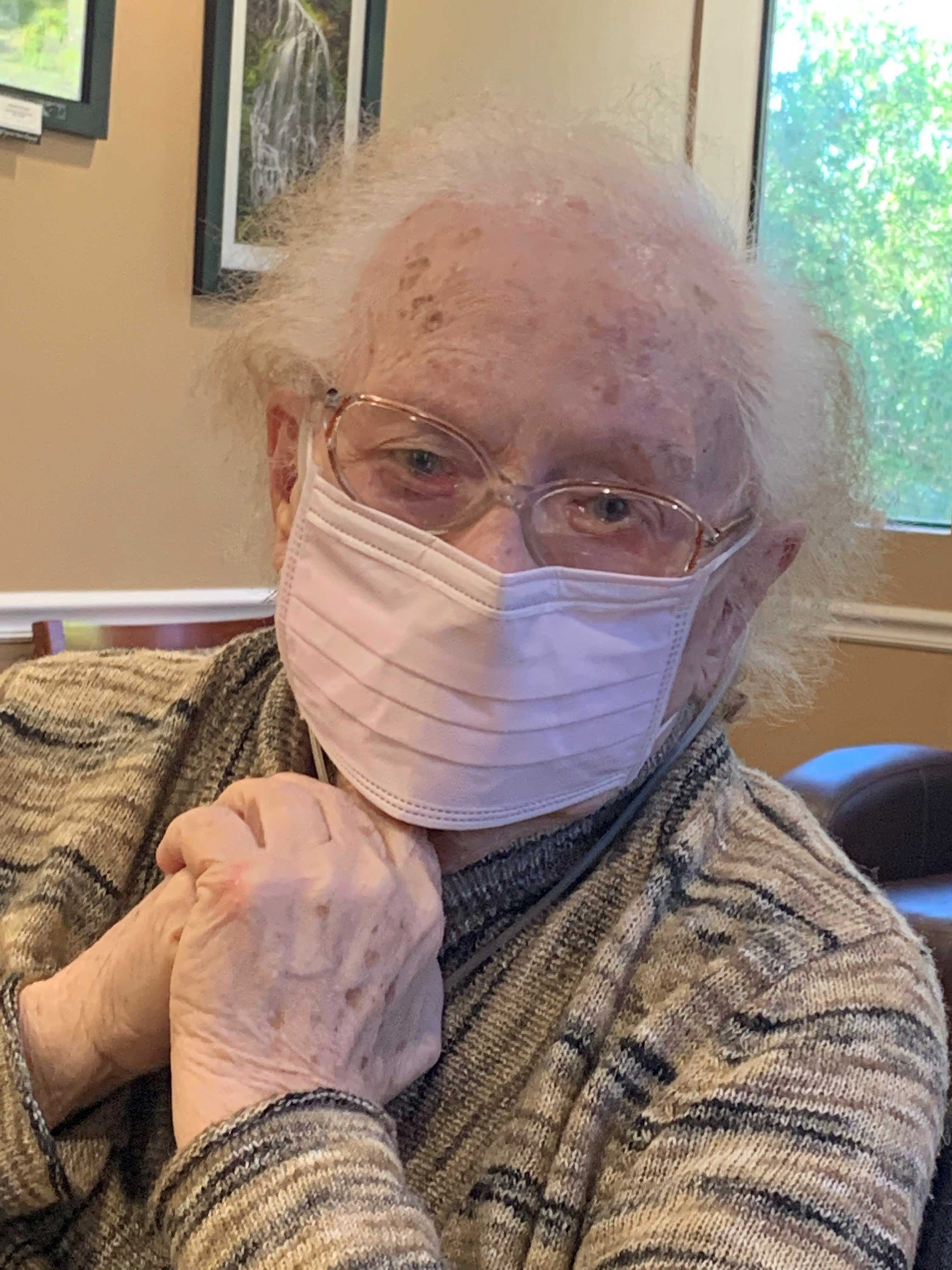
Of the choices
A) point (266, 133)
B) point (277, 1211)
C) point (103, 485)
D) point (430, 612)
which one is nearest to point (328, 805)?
point (430, 612)

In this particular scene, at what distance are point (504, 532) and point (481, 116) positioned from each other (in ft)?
1.34

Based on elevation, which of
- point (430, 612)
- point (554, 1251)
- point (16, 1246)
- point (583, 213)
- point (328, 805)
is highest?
point (583, 213)

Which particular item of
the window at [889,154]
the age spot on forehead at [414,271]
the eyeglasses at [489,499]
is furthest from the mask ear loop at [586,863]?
the window at [889,154]

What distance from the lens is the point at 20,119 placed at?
2.06 meters

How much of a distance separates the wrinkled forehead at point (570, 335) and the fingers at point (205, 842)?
333mm

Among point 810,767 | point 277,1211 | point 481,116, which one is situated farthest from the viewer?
point 810,767

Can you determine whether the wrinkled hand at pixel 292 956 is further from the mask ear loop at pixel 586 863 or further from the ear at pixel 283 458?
the ear at pixel 283 458

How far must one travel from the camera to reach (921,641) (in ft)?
10.7

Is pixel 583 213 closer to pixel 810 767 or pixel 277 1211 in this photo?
pixel 277 1211

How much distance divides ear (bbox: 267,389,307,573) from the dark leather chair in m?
1.07

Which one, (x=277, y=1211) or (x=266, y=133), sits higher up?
(x=266, y=133)

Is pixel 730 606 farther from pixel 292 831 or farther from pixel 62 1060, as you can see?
pixel 62 1060

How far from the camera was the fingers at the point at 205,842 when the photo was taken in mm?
817

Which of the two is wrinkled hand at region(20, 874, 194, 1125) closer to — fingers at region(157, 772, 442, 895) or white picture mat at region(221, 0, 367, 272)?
fingers at region(157, 772, 442, 895)
